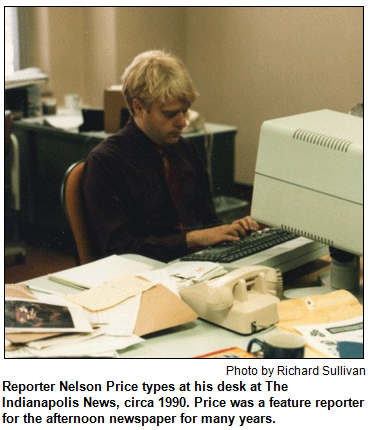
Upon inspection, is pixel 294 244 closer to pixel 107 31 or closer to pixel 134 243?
pixel 134 243

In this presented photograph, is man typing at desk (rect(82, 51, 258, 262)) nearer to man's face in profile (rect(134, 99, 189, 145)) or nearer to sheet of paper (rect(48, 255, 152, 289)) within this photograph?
man's face in profile (rect(134, 99, 189, 145))

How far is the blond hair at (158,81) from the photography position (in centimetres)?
215

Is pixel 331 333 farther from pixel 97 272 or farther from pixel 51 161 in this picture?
pixel 51 161

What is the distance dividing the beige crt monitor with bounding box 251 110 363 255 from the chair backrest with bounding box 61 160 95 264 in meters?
0.59

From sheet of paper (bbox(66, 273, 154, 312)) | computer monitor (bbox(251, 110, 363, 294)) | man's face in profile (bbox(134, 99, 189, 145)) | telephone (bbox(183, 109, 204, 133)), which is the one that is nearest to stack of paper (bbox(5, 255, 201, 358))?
sheet of paper (bbox(66, 273, 154, 312))

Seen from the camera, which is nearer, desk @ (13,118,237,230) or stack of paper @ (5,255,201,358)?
stack of paper @ (5,255,201,358)

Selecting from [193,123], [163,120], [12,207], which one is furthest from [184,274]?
[12,207]

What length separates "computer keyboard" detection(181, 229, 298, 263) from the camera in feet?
5.94

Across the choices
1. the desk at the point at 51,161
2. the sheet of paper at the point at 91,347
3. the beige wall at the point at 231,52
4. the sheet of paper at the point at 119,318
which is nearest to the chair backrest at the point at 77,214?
the sheet of paper at the point at 119,318

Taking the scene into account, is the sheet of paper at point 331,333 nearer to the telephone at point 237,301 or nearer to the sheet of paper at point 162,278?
the telephone at point 237,301

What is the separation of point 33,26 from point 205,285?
3.77 metres

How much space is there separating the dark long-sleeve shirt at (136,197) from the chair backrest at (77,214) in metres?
0.03

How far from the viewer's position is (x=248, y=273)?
4.98ft
